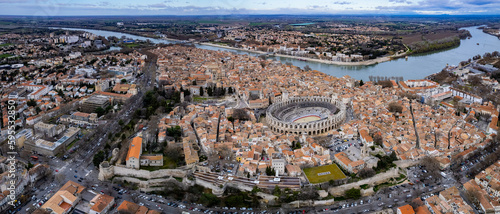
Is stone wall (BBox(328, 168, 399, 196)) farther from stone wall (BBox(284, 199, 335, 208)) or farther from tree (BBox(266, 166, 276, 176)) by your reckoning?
tree (BBox(266, 166, 276, 176))

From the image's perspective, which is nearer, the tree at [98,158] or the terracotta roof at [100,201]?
the terracotta roof at [100,201]

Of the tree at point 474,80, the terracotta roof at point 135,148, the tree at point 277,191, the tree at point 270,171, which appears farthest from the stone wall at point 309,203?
the tree at point 474,80

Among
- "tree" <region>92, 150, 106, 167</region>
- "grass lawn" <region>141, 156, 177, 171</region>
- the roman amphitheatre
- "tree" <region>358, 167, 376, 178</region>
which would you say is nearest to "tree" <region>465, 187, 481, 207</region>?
"tree" <region>358, 167, 376, 178</region>

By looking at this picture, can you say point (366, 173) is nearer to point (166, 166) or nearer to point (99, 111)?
point (166, 166)

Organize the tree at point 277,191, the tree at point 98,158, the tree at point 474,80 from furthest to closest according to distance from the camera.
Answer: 1. the tree at point 474,80
2. the tree at point 98,158
3. the tree at point 277,191

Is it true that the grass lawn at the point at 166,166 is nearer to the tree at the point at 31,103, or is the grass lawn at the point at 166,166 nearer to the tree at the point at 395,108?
the tree at the point at 31,103

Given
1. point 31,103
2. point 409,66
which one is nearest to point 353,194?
point 31,103
